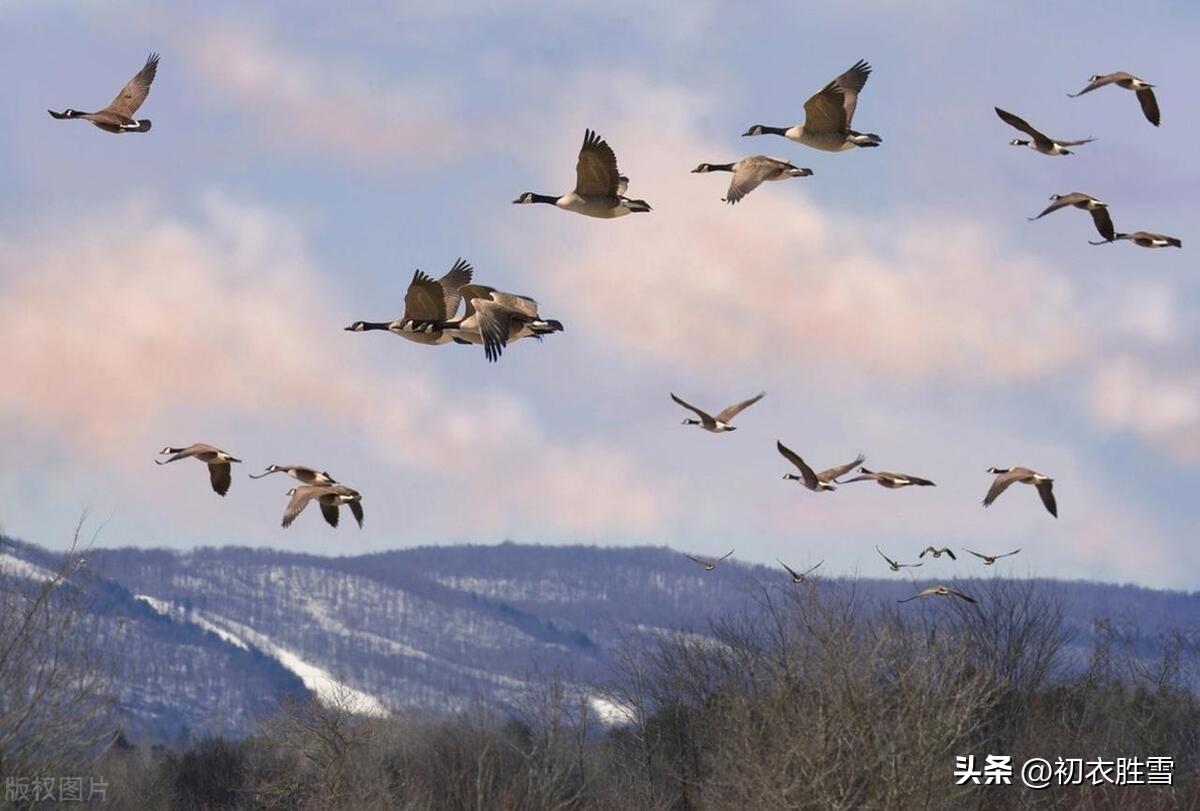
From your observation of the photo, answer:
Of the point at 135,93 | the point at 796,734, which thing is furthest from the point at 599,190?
the point at 796,734

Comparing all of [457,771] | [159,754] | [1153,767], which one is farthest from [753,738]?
[159,754]

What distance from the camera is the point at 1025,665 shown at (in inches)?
2788

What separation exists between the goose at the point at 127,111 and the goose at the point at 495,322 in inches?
213

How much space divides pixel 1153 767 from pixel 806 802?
27686 millimetres

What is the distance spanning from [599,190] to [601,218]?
0.52 metres

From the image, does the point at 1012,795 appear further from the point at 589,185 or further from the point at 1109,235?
→ the point at 589,185

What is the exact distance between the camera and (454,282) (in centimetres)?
3309

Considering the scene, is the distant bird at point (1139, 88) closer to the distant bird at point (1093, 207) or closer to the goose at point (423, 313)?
the distant bird at point (1093, 207)

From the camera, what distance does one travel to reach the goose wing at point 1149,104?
94.6ft

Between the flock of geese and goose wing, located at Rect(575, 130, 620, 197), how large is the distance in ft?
0.05

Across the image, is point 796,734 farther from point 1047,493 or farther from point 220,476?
point 220,476

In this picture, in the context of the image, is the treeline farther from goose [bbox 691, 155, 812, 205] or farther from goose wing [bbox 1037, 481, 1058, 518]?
goose [bbox 691, 155, 812, 205]

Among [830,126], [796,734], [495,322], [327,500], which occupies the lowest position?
[796,734]

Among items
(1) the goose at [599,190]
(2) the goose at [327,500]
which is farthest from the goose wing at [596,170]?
(2) the goose at [327,500]
